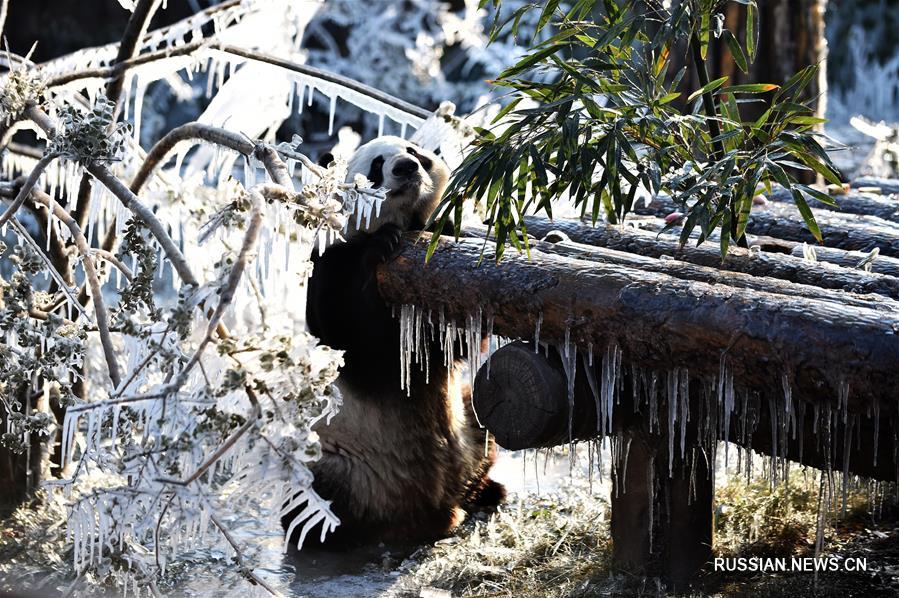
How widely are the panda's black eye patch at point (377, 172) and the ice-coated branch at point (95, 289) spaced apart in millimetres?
969

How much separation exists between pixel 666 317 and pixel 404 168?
123 cm

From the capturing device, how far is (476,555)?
3.42 meters

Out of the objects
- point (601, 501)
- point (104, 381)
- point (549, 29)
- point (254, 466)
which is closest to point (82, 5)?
point (549, 29)

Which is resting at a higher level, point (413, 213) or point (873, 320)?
point (413, 213)

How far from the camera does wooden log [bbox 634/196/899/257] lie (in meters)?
3.50

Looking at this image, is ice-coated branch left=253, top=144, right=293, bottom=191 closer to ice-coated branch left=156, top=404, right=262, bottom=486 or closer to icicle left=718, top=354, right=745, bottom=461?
ice-coated branch left=156, top=404, right=262, bottom=486

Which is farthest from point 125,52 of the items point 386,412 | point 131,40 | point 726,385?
point 726,385

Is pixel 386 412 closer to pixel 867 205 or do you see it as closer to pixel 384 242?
pixel 384 242

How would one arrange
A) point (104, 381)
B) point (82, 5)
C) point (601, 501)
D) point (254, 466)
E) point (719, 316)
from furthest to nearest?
point (82, 5) < point (104, 381) < point (601, 501) < point (719, 316) < point (254, 466)

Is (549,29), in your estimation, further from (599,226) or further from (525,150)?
(525,150)

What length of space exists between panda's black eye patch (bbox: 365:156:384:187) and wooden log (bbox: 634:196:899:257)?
127 centimetres

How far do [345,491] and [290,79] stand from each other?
5.16 feet

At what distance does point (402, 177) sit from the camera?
3.34 m

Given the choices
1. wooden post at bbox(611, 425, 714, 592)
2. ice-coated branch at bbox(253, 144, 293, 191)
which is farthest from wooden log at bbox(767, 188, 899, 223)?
ice-coated branch at bbox(253, 144, 293, 191)
